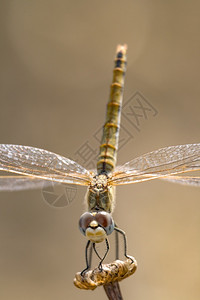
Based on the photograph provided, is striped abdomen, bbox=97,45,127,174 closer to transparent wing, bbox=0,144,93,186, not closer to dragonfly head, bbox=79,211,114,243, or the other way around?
transparent wing, bbox=0,144,93,186

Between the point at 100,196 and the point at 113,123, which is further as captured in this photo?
the point at 113,123

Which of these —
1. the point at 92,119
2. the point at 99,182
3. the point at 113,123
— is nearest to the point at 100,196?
the point at 99,182

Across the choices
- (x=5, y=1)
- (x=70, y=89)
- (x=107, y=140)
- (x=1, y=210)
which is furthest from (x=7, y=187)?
(x=5, y=1)

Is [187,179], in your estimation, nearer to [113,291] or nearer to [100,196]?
[100,196]

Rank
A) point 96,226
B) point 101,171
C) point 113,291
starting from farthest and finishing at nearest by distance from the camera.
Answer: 1. point 101,171
2. point 96,226
3. point 113,291

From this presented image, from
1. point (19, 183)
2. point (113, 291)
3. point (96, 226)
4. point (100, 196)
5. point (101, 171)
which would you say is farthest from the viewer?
point (19, 183)

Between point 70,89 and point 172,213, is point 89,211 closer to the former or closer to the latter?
point 172,213

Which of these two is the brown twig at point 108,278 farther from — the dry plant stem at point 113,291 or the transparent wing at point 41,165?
the transparent wing at point 41,165

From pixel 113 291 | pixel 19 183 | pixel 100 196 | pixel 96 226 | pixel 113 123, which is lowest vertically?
pixel 113 291
